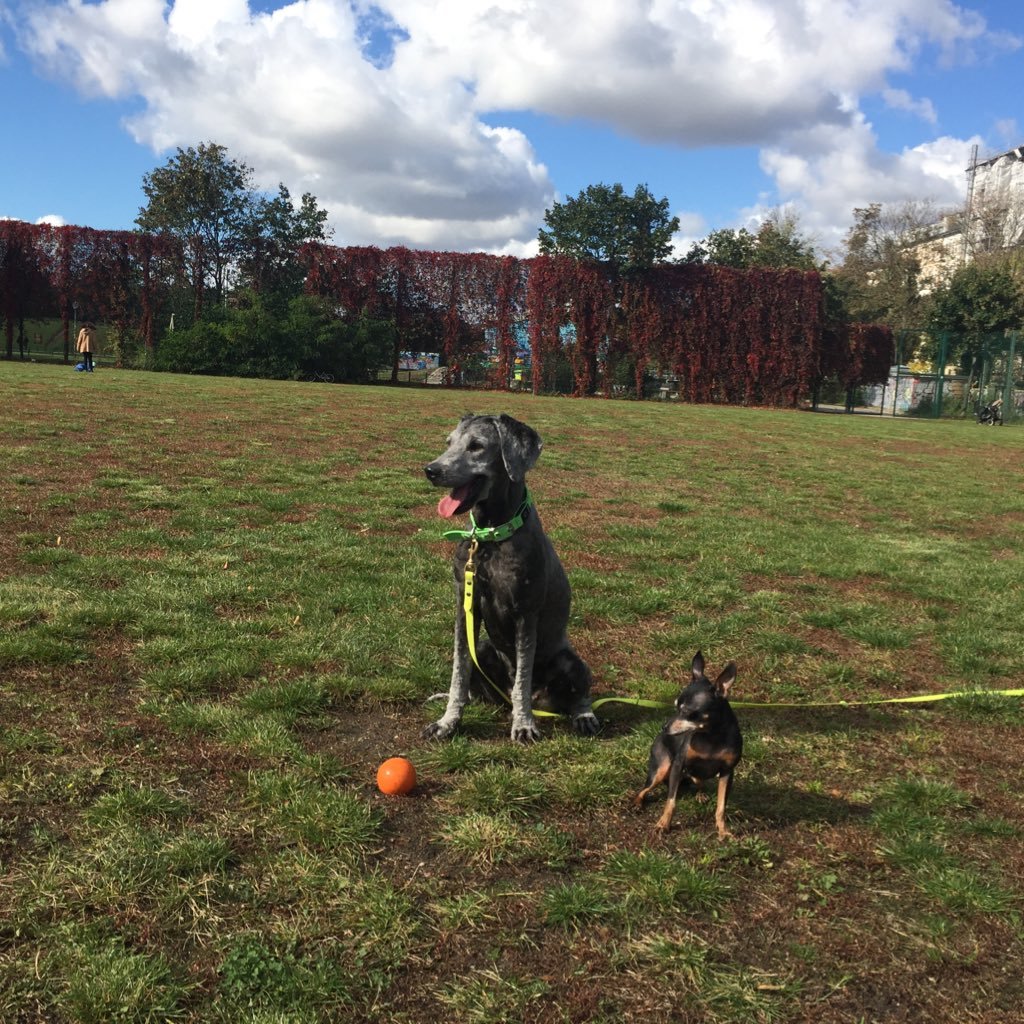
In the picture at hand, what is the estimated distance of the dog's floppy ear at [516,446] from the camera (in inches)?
149

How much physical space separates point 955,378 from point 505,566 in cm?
3876

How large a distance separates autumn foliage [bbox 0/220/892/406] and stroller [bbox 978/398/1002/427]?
7.79 meters

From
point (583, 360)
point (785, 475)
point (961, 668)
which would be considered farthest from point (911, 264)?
point (961, 668)

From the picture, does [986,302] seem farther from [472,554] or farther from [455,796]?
[455,796]

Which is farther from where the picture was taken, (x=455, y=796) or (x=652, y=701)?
(x=652, y=701)

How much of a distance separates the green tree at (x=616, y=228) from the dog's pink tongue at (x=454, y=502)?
1419 inches

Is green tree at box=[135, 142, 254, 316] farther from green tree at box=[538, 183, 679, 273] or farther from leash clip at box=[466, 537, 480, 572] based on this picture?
leash clip at box=[466, 537, 480, 572]

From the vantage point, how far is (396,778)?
3.20 metres

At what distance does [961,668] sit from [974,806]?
197cm

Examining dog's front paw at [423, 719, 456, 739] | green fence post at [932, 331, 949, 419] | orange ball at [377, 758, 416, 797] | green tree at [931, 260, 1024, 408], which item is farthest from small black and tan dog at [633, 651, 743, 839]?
green tree at [931, 260, 1024, 408]

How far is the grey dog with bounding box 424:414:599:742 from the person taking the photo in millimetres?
3752

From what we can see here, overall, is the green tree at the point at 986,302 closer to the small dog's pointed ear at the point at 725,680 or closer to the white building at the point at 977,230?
the white building at the point at 977,230

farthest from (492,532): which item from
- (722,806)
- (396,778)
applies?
(722,806)

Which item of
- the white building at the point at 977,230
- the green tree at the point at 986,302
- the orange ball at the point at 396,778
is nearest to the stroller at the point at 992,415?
the green tree at the point at 986,302
